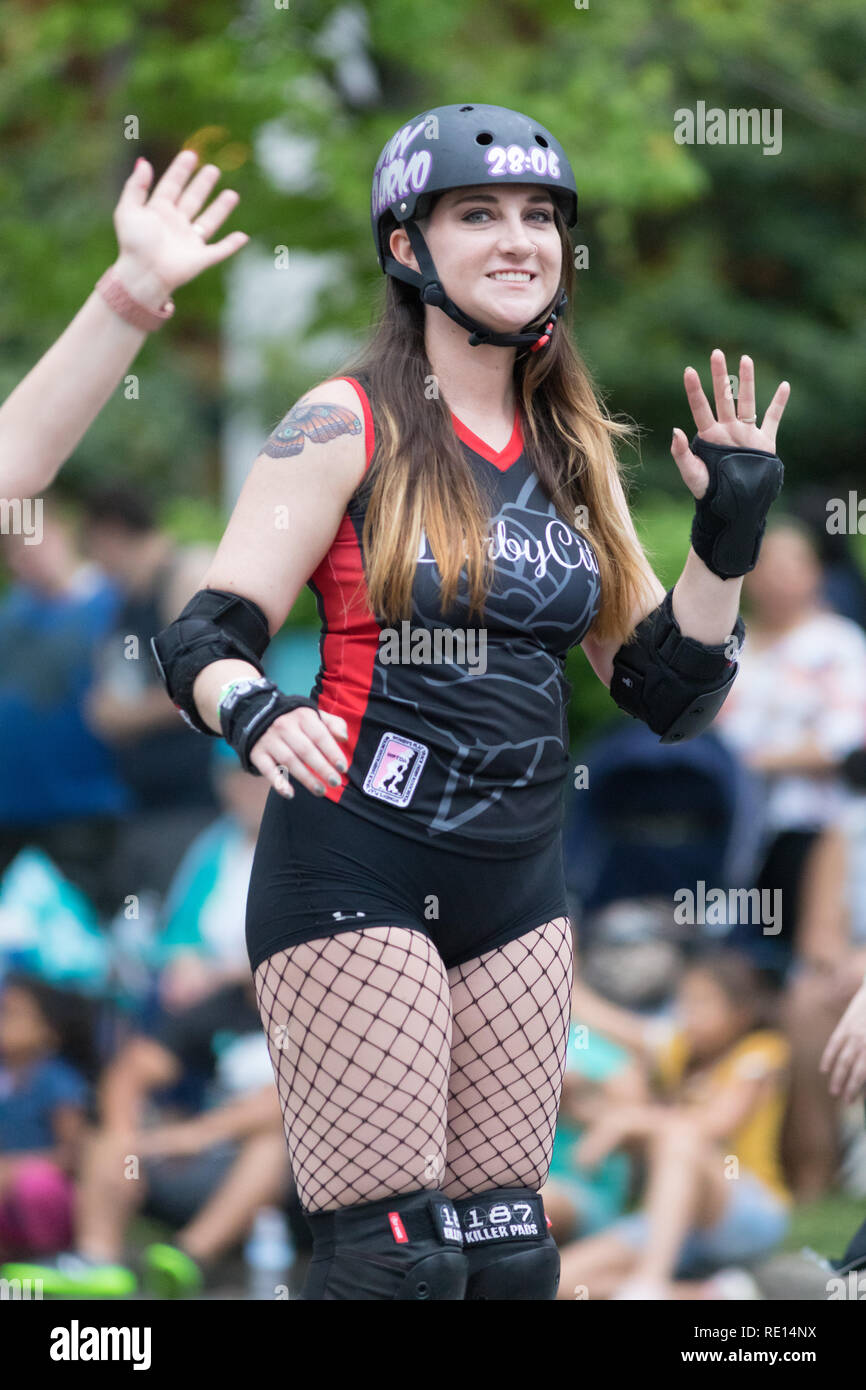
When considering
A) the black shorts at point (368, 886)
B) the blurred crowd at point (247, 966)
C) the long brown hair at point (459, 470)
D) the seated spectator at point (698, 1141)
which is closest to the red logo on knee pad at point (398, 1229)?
the black shorts at point (368, 886)

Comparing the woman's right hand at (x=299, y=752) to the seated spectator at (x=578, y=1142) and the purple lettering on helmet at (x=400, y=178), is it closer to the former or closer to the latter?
the purple lettering on helmet at (x=400, y=178)

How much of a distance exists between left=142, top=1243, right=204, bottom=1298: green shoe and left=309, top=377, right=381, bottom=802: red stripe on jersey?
2.94 meters

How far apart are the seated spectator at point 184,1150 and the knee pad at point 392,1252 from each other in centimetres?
287

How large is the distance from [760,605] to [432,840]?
4.03m

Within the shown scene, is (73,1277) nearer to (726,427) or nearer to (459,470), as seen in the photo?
(459,470)

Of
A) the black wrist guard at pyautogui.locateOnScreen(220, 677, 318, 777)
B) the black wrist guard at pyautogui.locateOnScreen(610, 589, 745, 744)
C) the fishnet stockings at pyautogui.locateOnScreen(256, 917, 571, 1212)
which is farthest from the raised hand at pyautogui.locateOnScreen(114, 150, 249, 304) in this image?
the fishnet stockings at pyautogui.locateOnScreen(256, 917, 571, 1212)

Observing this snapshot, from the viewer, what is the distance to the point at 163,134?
30.8 ft

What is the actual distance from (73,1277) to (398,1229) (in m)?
3.27

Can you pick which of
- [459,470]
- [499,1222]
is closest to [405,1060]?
[499,1222]

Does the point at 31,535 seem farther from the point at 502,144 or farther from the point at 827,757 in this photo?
the point at 502,144

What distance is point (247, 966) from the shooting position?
20.5 feet

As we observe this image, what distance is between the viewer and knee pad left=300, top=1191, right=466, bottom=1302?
8.93 ft

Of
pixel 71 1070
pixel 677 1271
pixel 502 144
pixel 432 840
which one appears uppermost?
pixel 502 144
